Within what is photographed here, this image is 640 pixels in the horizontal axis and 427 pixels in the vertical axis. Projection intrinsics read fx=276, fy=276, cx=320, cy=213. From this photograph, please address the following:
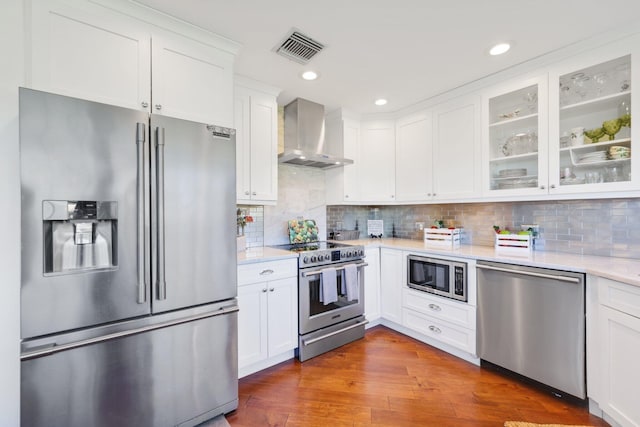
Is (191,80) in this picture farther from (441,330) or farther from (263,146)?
(441,330)

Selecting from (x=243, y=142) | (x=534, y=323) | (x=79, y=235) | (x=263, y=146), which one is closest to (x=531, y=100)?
(x=534, y=323)

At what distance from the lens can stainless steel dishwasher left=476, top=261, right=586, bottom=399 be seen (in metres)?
1.75

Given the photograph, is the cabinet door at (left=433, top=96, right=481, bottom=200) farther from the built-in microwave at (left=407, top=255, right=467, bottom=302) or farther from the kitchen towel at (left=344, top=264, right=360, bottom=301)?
the kitchen towel at (left=344, top=264, right=360, bottom=301)

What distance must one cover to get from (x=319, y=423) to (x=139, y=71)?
7.78ft

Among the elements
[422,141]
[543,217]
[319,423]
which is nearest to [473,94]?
[422,141]

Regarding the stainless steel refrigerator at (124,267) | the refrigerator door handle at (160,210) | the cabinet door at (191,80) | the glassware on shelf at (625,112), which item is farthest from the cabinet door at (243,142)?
the glassware on shelf at (625,112)

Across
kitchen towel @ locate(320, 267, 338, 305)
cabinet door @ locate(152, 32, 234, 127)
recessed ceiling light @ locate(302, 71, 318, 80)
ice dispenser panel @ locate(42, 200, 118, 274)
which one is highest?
recessed ceiling light @ locate(302, 71, 318, 80)

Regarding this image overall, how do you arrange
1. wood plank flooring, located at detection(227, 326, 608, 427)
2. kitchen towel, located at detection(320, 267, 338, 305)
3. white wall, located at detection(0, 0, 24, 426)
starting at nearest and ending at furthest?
white wall, located at detection(0, 0, 24, 426) → wood plank flooring, located at detection(227, 326, 608, 427) → kitchen towel, located at detection(320, 267, 338, 305)

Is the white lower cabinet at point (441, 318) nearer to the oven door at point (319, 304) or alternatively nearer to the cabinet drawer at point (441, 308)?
the cabinet drawer at point (441, 308)

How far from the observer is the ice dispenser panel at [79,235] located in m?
1.24

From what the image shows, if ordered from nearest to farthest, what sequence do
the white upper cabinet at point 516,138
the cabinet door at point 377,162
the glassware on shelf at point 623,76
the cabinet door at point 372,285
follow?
the glassware on shelf at point 623,76
the white upper cabinet at point 516,138
the cabinet door at point 372,285
the cabinet door at point 377,162

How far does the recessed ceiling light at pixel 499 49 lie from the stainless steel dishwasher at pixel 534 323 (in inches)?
63.5

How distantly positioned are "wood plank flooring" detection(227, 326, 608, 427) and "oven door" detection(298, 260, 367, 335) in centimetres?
31

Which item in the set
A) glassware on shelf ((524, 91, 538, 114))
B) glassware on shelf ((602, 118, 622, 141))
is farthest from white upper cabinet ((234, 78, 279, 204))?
glassware on shelf ((602, 118, 622, 141))
